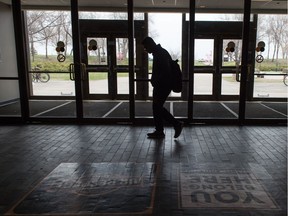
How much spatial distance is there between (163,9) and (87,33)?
1.80 metres

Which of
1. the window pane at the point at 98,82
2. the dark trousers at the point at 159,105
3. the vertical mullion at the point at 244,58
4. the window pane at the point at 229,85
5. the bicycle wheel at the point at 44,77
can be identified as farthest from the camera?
the window pane at the point at 98,82

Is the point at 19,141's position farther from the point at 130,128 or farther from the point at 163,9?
the point at 163,9

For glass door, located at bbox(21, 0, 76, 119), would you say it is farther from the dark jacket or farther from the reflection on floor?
the dark jacket

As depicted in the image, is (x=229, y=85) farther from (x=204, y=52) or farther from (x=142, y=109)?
(x=142, y=109)

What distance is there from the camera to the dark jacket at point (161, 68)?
4312 millimetres

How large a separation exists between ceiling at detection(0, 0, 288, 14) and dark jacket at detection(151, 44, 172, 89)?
2032mm

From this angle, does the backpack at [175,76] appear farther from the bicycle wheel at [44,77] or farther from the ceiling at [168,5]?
the bicycle wheel at [44,77]

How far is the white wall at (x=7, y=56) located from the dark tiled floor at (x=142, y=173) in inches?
79.3

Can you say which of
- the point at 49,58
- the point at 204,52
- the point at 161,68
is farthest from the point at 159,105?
the point at 49,58

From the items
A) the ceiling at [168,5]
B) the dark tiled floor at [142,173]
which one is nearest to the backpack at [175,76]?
the dark tiled floor at [142,173]

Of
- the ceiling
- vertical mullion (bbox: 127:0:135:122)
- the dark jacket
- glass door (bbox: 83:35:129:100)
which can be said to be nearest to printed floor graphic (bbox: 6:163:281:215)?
the dark jacket

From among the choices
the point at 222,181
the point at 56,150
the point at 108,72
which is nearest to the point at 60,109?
the point at 108,72

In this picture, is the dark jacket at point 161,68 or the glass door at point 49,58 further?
the glass door at point 49,58

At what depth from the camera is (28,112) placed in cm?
581
